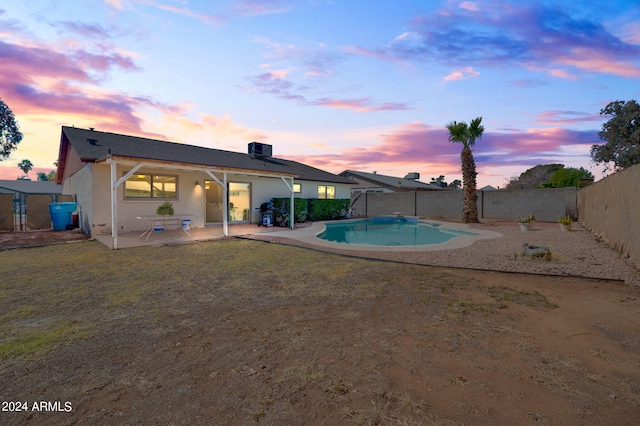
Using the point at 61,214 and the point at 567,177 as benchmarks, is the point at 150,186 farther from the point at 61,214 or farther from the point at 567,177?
the point at 567,177

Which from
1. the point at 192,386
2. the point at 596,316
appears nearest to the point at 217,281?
the point at 192,386

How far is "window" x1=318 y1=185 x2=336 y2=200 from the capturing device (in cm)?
2013

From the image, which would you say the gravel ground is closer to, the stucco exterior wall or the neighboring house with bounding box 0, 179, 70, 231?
the stucco exterior wall

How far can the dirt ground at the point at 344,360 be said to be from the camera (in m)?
1.96

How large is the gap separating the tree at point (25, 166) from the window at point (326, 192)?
89.4 m

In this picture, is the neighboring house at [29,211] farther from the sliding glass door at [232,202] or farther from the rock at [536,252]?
the rock at [536,252]

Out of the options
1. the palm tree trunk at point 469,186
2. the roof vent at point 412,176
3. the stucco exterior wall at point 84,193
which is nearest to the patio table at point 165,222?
the stucco exterior wall at point 84,193

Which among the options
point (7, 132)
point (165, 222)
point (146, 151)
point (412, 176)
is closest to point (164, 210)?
point (165, 222)

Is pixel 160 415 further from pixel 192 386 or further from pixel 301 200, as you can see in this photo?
pixel 301 200

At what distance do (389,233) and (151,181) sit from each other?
1086cm

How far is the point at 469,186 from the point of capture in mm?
16875

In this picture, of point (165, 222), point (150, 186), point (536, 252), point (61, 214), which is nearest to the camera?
point (536, 252)

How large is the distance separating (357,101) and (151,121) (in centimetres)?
1164

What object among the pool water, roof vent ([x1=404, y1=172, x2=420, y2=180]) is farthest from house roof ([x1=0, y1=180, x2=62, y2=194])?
roof vent ([x1=404, y1=172, x2=420, y2=180])
